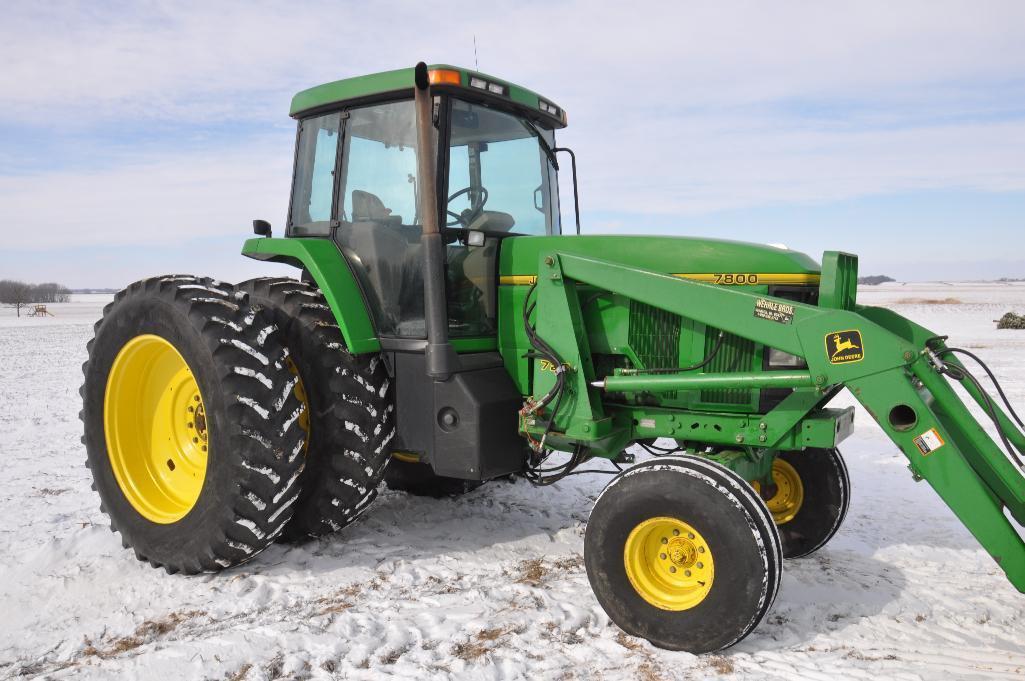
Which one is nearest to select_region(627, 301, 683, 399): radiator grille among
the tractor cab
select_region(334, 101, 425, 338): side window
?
the tractor cab

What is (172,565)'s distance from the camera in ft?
13.3

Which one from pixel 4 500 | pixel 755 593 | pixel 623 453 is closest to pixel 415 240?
pixel 623 453

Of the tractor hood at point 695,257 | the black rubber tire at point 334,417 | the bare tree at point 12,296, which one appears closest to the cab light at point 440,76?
the tractor hood at point 695,257

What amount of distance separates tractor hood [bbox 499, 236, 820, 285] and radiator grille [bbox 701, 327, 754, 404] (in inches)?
11.0

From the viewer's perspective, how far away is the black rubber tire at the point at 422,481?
5473 millimetres

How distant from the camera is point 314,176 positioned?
4754mm

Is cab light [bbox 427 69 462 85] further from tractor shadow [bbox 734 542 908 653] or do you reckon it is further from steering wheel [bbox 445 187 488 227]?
tractor shadow [bbox 734 542 908 653]

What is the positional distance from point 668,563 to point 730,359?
1.07 metres

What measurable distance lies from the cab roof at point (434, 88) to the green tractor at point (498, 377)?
0.06ft

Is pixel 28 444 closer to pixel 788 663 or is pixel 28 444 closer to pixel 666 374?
pixel 666 374

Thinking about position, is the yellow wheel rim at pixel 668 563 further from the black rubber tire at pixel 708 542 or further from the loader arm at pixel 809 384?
the loader arm at pixel 809 384

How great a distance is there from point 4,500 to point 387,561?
2844 millimetres

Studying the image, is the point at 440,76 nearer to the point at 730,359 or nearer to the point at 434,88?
the point at 434,88

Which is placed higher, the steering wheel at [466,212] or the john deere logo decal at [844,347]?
the steering wheel at [466,212]
